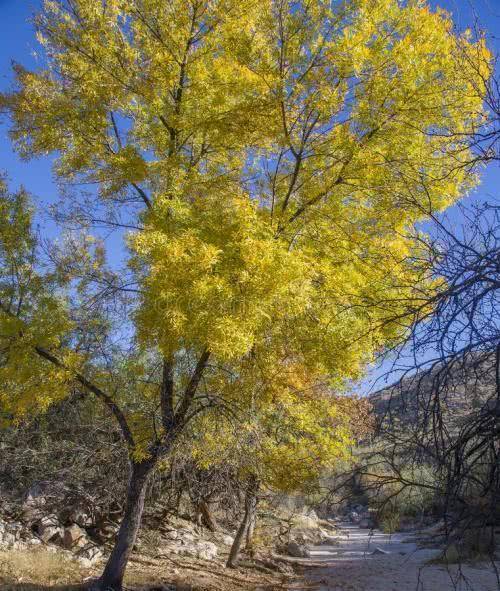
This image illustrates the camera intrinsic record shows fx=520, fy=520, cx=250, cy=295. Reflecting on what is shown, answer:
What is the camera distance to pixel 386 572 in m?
12.9

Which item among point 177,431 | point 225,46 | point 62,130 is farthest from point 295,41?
point 177,431

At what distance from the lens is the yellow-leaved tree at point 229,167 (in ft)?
21.7

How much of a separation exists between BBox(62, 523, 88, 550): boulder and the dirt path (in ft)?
14.8

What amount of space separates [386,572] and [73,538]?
7.61m

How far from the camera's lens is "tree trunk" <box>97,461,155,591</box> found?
7.94 metres

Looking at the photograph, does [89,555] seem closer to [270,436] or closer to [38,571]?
[38,571]

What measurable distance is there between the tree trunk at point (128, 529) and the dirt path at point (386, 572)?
3916 mm

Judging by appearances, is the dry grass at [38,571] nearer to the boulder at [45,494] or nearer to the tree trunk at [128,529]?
the tree trunk at [128,529]

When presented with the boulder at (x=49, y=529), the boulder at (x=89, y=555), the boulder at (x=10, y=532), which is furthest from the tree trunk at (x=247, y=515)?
the boulder at (x=10, y=532)

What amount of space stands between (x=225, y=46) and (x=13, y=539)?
369 inches

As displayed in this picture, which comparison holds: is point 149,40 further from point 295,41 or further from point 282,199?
point 282,199

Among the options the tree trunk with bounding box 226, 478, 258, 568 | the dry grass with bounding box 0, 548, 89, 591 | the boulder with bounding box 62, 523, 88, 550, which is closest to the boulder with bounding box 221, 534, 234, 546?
the tree trunk with bounding box 226, 478, 258, 568

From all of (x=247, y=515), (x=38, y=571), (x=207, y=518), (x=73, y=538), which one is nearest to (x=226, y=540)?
(x=207, y=518)

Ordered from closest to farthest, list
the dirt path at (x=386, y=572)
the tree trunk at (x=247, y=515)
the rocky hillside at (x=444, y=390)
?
the rocky hillside at (x=444, y=390) < the dirt path at (x=386, y=572) < the tree trunk at (x=247, y=515)
